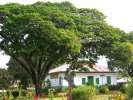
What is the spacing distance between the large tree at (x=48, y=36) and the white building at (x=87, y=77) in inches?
679

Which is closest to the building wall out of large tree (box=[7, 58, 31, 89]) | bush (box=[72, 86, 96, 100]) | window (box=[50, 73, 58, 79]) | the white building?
the white building

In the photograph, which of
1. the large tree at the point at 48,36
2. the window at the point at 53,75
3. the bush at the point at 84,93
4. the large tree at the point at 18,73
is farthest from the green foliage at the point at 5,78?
the bush at the point at 84,93

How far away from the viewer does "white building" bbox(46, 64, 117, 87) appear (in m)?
61.7

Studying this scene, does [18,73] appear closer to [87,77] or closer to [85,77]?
[85,77]

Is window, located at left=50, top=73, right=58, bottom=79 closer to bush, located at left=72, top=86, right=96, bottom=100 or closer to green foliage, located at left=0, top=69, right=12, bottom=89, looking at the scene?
green foliage, located at left=0, top=69, right=12, bottom=89

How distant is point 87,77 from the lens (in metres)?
63.7

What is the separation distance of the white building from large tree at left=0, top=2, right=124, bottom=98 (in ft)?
56.6

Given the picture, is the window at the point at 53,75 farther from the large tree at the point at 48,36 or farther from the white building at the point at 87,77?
the large tree at the point at 48,36

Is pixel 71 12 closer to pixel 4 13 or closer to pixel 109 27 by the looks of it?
pixel 109 27

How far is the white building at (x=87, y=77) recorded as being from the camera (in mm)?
61719

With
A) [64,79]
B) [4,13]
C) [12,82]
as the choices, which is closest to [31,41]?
[4,13]

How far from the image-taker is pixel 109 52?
43062mm

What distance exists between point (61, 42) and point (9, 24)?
454 cm

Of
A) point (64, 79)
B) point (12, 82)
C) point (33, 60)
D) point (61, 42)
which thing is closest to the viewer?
point (61, 42)
